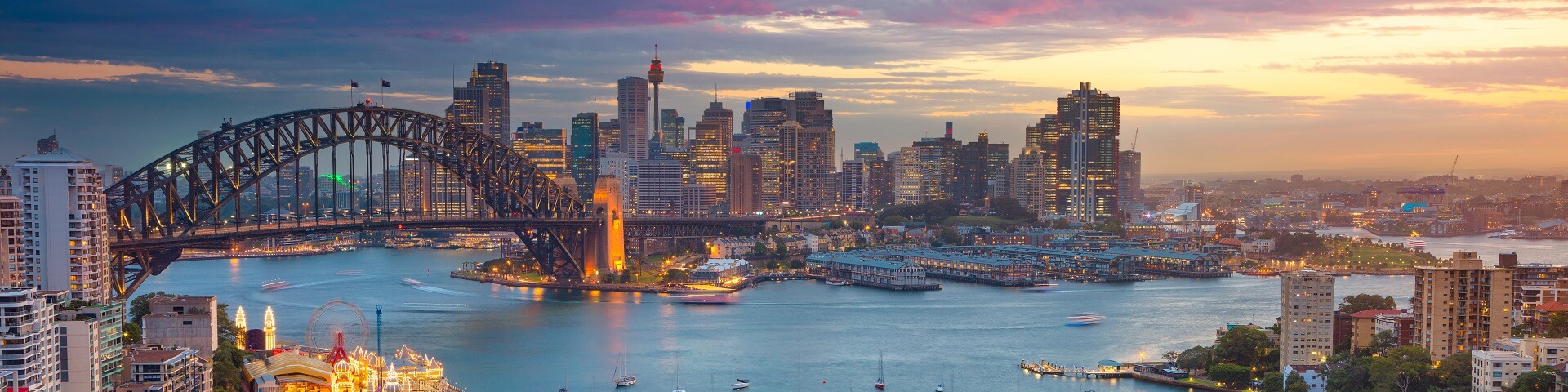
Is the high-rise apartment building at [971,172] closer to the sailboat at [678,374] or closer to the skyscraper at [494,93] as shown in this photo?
the skyscraper at [494,93]

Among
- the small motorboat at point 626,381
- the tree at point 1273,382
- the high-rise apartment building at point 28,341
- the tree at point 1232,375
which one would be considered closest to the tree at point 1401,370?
the tree at point 1273,382

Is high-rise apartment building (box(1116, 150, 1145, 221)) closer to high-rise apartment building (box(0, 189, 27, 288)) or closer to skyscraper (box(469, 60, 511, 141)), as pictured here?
skyscraper (box(469, 60, 511, 141))

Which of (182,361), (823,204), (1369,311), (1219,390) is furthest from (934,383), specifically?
(823,204)

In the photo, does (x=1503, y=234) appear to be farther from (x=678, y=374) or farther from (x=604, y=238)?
(x=678, y=374)

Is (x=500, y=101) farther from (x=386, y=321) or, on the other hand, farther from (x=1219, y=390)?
(x=1219, y=390)

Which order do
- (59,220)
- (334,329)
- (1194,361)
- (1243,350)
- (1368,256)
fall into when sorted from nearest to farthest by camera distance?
(59,220) < (1243,350) < (1194,361) < (334,329) < (1368,256)

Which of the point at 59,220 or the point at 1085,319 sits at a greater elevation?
the point at 59,220

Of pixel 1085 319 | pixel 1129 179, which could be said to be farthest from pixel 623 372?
pixel 1129 179
